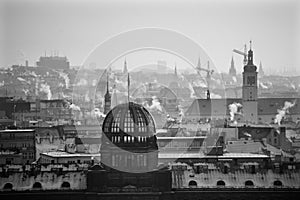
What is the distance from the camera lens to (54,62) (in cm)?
5812

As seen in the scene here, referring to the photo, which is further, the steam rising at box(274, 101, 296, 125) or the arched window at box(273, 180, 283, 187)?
the steam rising at box(274, 101, 296, 125)

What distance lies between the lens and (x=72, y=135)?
41875mm

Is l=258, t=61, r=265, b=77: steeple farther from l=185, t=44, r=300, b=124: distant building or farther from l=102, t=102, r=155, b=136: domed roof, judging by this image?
l=102, t=102, r=155, b=136: domed roof

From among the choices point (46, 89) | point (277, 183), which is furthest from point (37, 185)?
point (46, 89)

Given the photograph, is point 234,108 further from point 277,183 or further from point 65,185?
point 65,185

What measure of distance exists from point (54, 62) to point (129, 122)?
35.3 m

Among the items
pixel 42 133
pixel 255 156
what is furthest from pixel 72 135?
pixel 255 156

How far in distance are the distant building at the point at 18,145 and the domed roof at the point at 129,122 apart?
10.2 m

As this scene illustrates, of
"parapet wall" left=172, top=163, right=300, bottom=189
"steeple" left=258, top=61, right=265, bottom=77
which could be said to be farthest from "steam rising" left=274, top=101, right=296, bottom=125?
"parapet wall" left=172, top=163, right=300, bottom=189

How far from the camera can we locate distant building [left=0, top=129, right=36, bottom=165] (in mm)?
33500

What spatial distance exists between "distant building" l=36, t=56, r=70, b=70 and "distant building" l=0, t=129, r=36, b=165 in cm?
1444

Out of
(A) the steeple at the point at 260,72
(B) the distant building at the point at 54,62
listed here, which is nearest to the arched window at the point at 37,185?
(B) the distant building at the point at 54,62

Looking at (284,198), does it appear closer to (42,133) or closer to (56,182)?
(56,182)

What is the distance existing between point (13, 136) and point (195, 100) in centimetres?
2454
